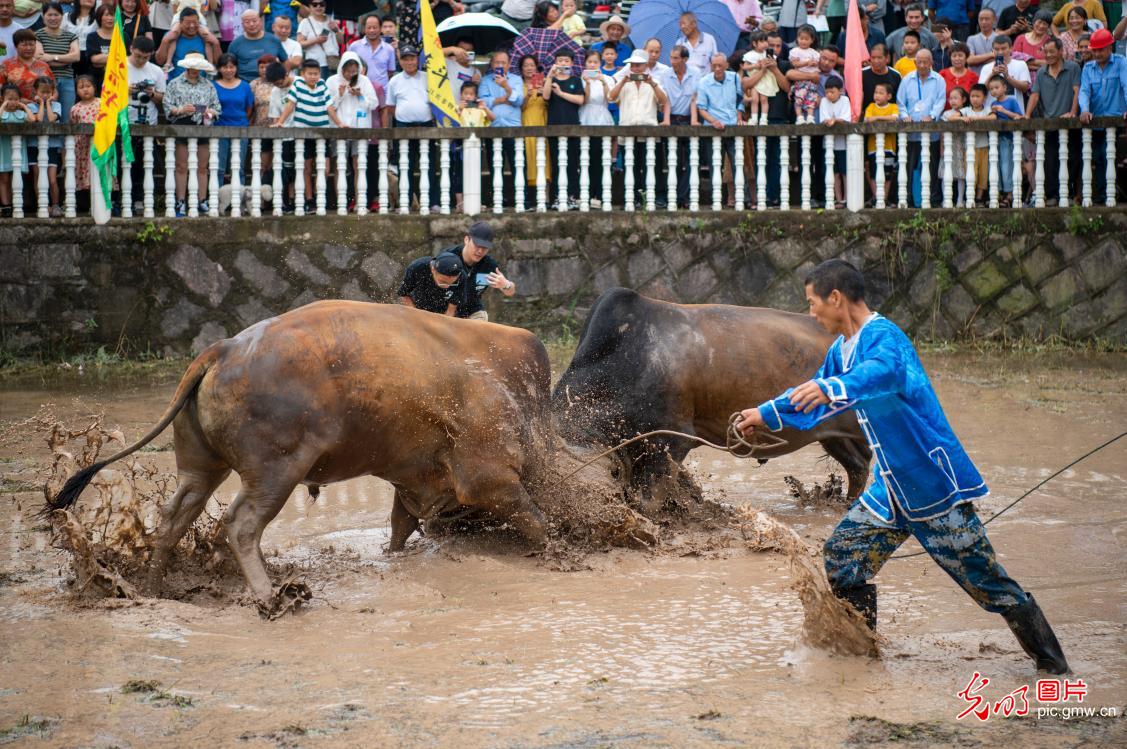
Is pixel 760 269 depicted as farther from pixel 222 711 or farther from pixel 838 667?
pixel 222 711

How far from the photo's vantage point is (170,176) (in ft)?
38.8

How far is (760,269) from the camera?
499 inches

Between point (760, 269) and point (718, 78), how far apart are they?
6.09 ft

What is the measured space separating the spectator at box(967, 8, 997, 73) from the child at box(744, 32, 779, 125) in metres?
2.27

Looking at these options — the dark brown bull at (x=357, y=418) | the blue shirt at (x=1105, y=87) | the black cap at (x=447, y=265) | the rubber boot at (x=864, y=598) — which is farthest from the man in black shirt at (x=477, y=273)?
the blue shirt at (x=1105, y=87)

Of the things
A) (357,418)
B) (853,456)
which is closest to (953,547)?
(357,418)

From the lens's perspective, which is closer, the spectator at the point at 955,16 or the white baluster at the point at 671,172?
the white baluster at the point at 671,172

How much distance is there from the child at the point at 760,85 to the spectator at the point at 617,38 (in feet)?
4.78

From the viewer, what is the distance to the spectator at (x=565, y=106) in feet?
41.4

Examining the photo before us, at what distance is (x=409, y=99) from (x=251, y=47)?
1.63 meters

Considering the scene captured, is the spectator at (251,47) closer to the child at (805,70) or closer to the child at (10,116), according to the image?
the child at (10,116)

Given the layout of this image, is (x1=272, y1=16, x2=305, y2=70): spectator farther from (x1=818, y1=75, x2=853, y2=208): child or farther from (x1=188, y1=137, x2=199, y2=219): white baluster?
(x1=818, y1=75, x2=853, y2=208): child

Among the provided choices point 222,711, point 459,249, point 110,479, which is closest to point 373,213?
Result: point 459,249

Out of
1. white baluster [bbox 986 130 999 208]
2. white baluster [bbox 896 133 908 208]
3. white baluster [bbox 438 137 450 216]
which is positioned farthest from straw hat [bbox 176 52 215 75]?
white baluster [bbox 986 130 999 208]
